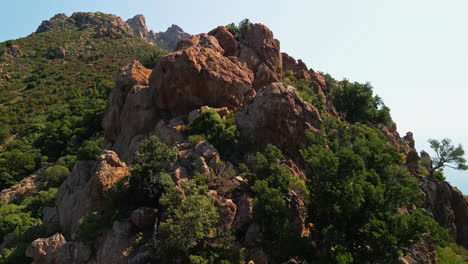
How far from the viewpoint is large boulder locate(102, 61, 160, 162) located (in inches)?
1499

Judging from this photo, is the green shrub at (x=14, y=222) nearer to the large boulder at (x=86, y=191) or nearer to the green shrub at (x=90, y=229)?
the large boulder at (x=86, y=191)

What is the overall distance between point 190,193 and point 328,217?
10783 millimetres

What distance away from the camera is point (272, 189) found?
A: 21.1 metres

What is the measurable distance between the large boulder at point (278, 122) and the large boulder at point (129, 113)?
1354 centimetres

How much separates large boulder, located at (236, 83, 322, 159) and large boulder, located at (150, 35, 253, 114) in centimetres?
614

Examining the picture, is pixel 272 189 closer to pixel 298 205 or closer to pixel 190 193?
pixel 298 205

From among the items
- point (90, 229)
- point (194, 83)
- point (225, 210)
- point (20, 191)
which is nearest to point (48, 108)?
point (20, 191)

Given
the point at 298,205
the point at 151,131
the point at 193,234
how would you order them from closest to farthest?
the point at 193,234 < the point at 298,205 < the point at 151,131

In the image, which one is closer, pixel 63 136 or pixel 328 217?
pixel 328 217

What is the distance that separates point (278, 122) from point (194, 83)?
12.8 metres

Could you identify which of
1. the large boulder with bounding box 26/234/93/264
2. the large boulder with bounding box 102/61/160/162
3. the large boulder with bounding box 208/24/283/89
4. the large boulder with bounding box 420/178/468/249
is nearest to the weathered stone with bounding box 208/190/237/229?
the large boulder with bounding box 26/234/93/264

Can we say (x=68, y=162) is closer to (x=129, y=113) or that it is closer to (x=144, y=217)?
(x=129, y=113)

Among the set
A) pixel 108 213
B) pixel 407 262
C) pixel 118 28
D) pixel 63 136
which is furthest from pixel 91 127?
pixel 118 28

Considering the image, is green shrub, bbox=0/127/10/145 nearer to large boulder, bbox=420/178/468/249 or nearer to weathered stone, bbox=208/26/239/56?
weathered stone, bbox=208/26/239/56
